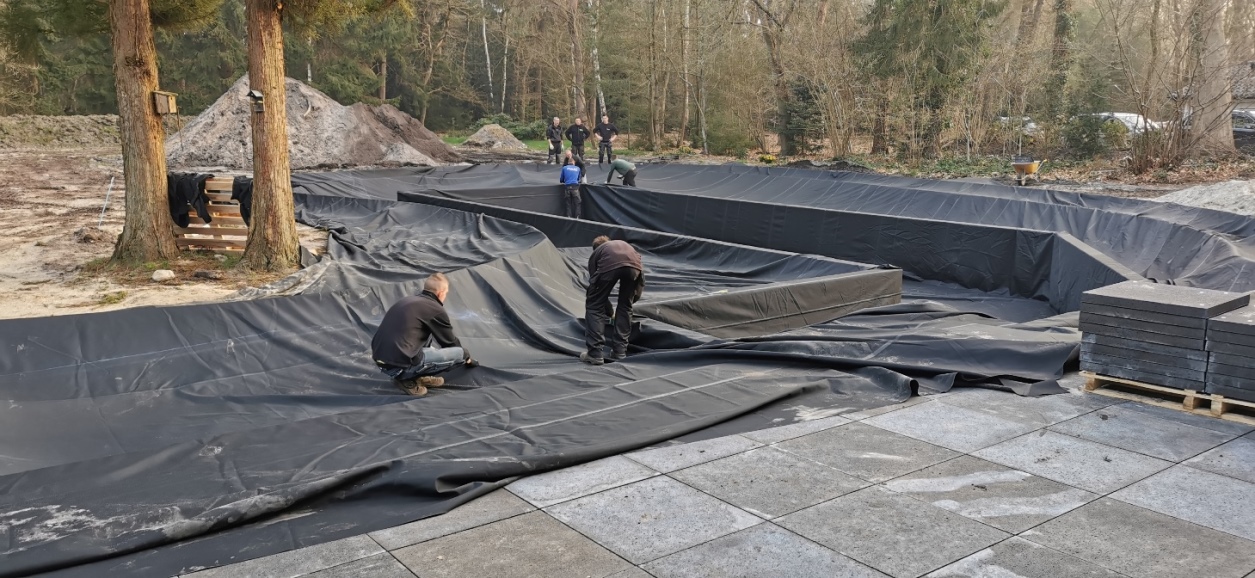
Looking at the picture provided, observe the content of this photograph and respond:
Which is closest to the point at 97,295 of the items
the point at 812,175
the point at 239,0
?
the point at 812,175

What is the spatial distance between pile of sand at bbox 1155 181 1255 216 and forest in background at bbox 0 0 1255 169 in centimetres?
502

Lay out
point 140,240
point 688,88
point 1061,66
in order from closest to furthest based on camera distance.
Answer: point 140,240
point 1061,66
point 688,88

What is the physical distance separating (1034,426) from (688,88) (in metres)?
32.0

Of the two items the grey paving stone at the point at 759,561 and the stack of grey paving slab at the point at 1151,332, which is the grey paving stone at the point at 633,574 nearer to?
the grey paving stone at the point at 759,561

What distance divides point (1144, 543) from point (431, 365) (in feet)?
17.8

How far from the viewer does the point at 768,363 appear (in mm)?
7750

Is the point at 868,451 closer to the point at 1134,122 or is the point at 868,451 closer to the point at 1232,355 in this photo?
the point at 1232,355

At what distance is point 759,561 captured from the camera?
14.5 ft

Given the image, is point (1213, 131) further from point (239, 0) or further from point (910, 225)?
point (239, 0)

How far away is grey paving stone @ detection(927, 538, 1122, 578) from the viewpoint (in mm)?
4238

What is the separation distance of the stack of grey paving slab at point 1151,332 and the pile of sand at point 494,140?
104 ft

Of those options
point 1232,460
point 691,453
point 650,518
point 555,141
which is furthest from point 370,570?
point 555,141

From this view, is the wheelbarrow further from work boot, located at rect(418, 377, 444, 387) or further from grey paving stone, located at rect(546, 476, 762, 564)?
grey paving stone, located at rect(546, 476, 762, 564)

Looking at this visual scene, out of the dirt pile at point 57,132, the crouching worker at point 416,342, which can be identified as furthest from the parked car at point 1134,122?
the dirt pile at point 57,132
